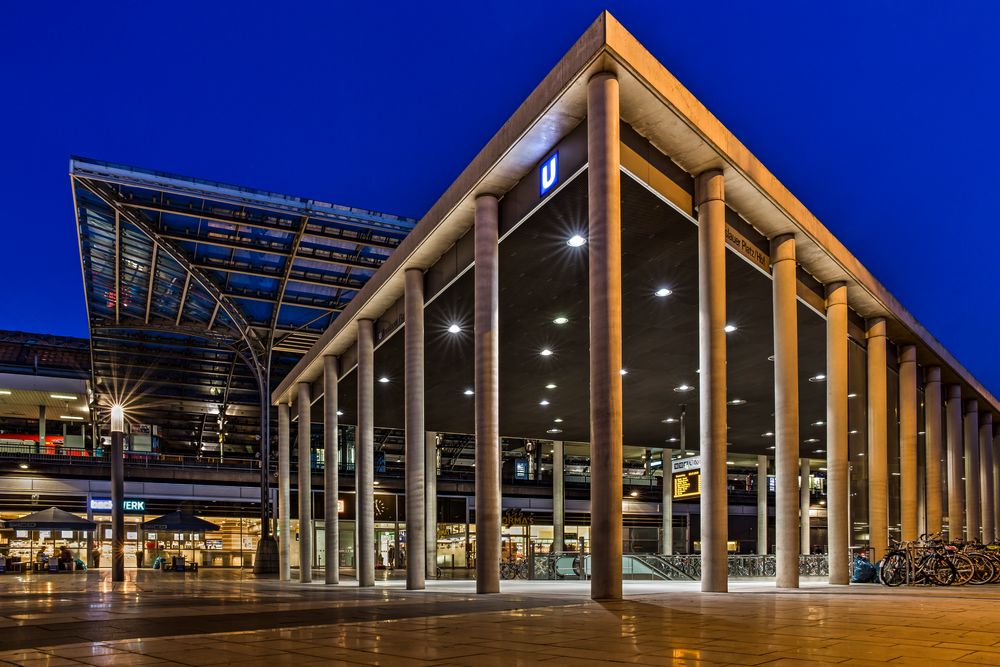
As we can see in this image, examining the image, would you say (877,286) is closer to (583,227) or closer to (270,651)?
(583,227)

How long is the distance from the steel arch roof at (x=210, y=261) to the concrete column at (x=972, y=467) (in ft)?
84.7

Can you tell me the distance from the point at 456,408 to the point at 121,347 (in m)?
28.8

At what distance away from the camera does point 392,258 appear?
Result: 22.1 metres

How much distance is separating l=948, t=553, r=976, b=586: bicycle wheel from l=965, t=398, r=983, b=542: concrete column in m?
21.4

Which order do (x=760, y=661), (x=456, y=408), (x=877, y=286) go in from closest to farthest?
1. (x=760, y=661)
2. (x=877, y=286)
3. (x=456, y=408)

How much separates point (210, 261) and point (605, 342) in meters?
29.2

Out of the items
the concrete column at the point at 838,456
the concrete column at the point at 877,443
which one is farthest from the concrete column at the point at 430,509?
the concrete column at the point at 838,456

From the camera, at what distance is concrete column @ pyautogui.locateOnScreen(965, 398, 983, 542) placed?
123 feet

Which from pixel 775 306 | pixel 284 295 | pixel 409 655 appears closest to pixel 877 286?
pixel 775 306

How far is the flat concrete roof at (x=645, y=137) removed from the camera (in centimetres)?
1352

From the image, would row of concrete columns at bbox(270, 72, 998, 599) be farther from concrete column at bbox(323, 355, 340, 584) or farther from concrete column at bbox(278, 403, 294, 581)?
concrete column at bbox(278, 403, 294, 581)

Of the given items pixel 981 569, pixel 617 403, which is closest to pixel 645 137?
pixel 617 403

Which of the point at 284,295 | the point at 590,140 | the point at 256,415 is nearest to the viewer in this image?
the point at 590,140

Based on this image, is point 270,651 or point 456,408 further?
point 456,408
